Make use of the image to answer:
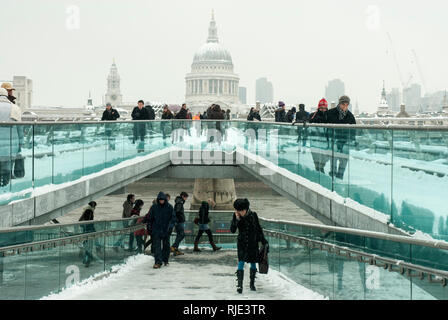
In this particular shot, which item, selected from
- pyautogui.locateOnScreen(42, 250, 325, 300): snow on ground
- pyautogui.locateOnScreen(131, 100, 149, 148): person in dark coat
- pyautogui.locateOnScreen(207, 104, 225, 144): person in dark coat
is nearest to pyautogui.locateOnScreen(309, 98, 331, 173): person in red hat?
pyautogui.locateOnScreen(42, 250, 325, 300): snow on ground

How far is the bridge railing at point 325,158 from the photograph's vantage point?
910 centimetres

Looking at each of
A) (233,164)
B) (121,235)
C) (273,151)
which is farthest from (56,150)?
(233,164)

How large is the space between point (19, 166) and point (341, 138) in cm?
520

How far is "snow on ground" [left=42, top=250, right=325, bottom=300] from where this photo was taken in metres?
11.9

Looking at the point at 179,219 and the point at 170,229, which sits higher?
the point at 170,229

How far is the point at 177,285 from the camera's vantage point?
13.5m

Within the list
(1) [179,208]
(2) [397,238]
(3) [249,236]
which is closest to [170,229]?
(1) [179,208]

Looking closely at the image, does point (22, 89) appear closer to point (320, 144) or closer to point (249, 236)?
point (320, 144)

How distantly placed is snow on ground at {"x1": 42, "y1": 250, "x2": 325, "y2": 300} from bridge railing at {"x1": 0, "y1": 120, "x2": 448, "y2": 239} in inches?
70.4

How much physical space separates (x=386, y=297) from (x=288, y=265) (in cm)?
536

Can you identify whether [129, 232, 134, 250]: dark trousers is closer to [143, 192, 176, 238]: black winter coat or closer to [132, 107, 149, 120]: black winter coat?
[143, 192, 176, 238]: black winter coat

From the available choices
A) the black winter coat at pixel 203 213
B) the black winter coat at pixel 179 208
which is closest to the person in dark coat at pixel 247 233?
the black winter coat at pixel 179 208

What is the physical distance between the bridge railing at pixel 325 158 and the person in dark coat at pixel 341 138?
17mm

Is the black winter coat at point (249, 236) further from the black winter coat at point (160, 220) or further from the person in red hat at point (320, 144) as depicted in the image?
the black winter coat at point (160, 220)
